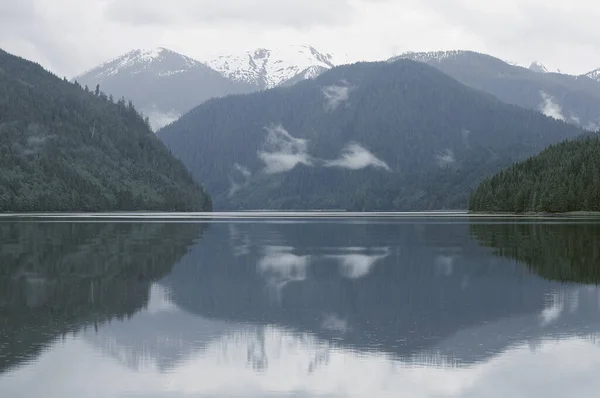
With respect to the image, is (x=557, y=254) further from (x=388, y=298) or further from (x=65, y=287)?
(x=65, y=287)

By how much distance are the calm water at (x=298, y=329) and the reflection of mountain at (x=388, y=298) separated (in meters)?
0.14

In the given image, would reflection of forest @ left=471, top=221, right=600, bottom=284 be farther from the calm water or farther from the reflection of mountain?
the reflection of mountain

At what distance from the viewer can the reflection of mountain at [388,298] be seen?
39406mm

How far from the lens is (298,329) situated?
41.2 meters

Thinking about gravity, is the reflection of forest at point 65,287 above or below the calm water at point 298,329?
above

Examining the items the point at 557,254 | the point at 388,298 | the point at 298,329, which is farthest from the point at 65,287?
the point at 557,254

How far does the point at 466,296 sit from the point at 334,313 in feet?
37.0

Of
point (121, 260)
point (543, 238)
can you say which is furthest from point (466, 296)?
point (543, 238)

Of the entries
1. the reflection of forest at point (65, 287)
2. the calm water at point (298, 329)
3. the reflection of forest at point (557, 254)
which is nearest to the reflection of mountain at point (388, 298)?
the calm water at point (298, 329)

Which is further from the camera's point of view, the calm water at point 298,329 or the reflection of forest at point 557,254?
the reflection of forest at point 557,254

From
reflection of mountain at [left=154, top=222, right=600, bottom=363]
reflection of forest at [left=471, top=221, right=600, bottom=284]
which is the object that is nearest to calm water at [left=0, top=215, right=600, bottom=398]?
reflection of mountain at [left=154, top=222, right=600, bottom=363]

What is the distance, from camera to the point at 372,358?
34.0 metres

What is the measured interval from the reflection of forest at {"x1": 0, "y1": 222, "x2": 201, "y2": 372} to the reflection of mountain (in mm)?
3272

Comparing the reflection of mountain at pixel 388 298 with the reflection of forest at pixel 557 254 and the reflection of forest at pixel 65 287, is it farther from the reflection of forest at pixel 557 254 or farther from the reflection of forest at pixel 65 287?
the reflection of forest at pixel 65 287
